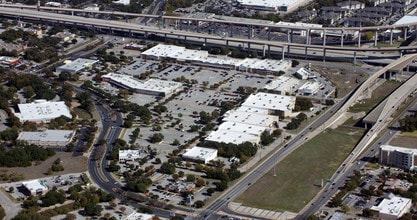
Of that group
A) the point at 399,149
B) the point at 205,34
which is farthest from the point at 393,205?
the point at 205,34

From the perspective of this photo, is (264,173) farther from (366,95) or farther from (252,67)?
(252,67)

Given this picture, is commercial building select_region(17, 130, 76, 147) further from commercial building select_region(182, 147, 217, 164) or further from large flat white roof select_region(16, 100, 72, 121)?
commercial building select_region(182, 147, 217, 164)

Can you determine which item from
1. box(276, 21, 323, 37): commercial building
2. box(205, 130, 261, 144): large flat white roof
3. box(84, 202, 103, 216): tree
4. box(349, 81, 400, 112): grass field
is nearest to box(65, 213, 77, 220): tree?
box(84, 202, 103, 216): tree

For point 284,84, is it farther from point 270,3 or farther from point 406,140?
point 270,3

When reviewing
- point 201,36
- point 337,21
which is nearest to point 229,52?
point 201,36

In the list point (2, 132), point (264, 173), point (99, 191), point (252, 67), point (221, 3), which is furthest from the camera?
point (221, 3)
